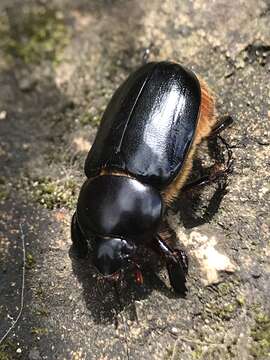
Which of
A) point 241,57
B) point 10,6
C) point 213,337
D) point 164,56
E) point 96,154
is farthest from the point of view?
point 10,6

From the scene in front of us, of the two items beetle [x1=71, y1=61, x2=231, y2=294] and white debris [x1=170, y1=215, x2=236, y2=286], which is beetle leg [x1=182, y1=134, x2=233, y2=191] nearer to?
beetle [x1=71, y1=61, x2=231, y2=294]

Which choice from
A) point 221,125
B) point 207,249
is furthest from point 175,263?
point 221,125

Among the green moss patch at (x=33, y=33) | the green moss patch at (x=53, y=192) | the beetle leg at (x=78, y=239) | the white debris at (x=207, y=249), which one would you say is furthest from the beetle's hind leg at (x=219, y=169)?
the green moss patch at (x=33, y=33)

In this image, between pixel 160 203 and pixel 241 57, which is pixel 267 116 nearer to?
pixel 241 57

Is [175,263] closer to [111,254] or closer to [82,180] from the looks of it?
[111,254]

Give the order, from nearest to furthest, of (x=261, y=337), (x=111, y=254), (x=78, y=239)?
(x=261, y=337), (x=111, y=254), (x=78, y=239)

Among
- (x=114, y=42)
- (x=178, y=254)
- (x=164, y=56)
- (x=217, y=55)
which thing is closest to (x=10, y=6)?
(x=114, y=42)
